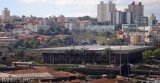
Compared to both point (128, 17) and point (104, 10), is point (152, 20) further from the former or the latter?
point (104, 10)

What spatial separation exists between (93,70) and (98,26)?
178 feet

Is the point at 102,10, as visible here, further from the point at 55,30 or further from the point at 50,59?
the point at 50,59

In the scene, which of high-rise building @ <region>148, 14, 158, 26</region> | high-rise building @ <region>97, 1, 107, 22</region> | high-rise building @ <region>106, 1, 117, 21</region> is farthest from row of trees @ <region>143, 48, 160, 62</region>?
high-rise building @ <region>97, 1, 107, 22</region>

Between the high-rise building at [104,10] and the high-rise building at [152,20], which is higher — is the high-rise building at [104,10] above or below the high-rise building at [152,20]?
above

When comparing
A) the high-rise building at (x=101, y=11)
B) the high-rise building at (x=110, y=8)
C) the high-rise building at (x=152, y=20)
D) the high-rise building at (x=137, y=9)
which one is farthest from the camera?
the high-rise building at (x=101, y=11)

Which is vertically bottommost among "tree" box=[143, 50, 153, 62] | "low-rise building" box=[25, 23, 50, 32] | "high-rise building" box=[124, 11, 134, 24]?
"tree" box=[143, 50, 153, 62]

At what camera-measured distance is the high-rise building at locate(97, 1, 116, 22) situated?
9688cm

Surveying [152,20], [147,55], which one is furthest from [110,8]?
[147,55]

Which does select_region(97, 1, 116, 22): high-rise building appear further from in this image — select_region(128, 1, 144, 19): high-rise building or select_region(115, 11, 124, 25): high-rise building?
select_region(115, 11, 124, 25): high-rise building

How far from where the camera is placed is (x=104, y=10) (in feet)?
327

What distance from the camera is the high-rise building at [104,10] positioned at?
96.9 metres

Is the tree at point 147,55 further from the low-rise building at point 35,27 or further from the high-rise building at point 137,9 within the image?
the high-rise building at point 137,9

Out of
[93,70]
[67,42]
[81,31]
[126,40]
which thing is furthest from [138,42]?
[93,70]

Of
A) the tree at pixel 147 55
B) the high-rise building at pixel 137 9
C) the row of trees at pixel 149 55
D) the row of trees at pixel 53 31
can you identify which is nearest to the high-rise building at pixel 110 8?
the high-rise building at pixel 137 9
